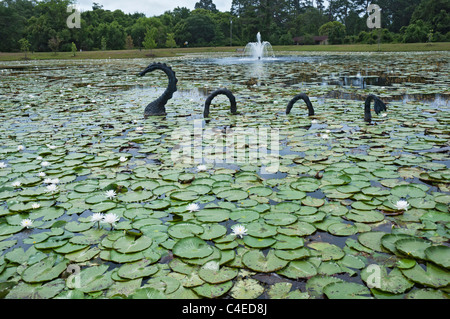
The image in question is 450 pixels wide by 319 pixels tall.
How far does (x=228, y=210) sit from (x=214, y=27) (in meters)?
54.8

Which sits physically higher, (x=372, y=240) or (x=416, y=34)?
(x=416, y=34)

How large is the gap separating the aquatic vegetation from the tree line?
3213 cm

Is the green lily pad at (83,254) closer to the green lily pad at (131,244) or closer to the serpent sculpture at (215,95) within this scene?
the green lily pad at (131,244)

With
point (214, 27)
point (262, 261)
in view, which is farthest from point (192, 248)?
point (214, 27)

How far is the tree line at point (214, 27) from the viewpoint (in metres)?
35.5

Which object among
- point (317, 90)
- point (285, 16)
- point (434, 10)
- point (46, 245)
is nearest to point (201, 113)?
point (317, 90)

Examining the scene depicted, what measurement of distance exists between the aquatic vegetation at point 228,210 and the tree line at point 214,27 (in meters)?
32.1

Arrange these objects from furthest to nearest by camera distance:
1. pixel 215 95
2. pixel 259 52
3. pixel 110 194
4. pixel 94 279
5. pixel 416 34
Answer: pixel 259 52 < pixel 416 34 < pixel 215 95 < pixel 110 194 < pixel 94 279

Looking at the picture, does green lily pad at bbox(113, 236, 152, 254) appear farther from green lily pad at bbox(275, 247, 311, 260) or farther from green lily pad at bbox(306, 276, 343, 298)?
green lily pad at bbox(306, 276, 343, 298)

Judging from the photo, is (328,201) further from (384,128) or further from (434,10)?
(434,10)

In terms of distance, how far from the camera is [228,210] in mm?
2422

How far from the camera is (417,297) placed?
1.54m

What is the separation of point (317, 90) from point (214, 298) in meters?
7.22

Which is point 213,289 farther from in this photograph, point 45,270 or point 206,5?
point 206,5
